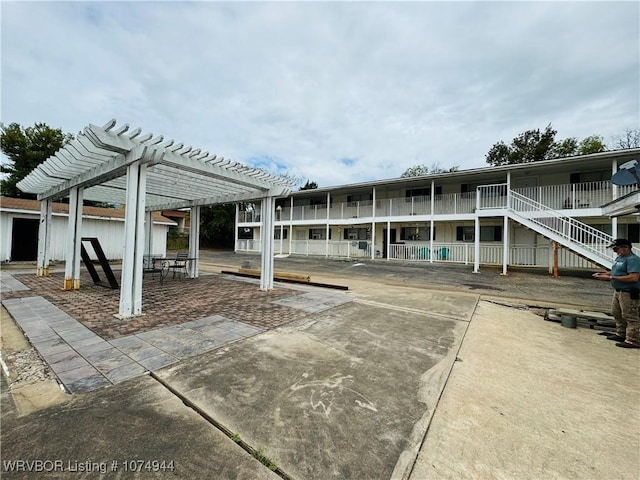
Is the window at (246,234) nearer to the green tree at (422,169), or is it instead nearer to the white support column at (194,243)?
the green tree at (422,169)

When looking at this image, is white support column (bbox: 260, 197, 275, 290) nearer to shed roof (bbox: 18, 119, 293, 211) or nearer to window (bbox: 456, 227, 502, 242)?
shed roof (bbox: 18, 119, 293, 211)

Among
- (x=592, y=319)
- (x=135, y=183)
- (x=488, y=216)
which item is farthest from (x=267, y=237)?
(x=488, y=216)

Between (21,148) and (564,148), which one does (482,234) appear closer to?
(564,148)

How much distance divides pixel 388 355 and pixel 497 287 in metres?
8.19

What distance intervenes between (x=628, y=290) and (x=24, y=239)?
2287 cm

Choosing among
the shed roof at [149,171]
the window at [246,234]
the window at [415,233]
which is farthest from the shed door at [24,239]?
the window at [415,233]

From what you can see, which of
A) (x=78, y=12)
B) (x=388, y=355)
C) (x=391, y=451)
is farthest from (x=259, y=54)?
(x=391, y=451)

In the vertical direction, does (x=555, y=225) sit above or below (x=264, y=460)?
above

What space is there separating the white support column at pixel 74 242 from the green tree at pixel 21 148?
21115mm

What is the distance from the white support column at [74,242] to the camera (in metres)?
7.15

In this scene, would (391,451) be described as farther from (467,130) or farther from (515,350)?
(467,130)

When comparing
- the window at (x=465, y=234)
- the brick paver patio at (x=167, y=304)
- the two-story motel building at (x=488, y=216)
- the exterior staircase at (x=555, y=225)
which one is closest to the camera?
the brick paver patio at (x=167, y=304)

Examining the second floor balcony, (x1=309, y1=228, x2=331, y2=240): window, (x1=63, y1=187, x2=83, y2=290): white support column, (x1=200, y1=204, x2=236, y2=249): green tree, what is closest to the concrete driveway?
(x1=63, y1=187, x2=83, y2=290): white support column

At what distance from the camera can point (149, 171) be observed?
6.17 meters
